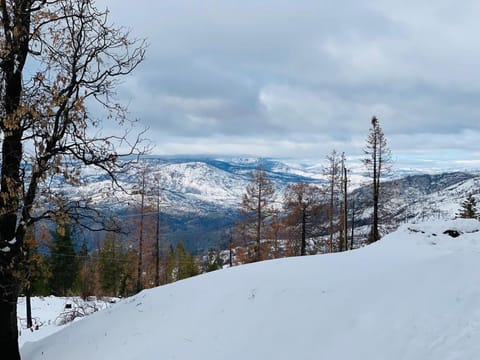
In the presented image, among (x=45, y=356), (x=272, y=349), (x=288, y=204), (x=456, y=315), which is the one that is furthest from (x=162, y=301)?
(x=288, y=204)

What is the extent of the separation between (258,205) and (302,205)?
13.4 ft

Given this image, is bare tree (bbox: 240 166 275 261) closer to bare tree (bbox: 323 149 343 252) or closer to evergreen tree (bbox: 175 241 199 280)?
bare tree (bbox: 323 149 343 252)

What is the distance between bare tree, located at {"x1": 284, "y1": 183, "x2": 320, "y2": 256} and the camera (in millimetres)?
34250

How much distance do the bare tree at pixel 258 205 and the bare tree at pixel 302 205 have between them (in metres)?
2.01

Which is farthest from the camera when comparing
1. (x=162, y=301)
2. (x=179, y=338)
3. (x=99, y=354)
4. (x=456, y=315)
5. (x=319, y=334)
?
(x=162, y=301)

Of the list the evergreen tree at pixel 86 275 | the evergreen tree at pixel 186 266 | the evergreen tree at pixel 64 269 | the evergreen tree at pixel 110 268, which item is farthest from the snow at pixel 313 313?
the evergreen tree at pixel 86 275

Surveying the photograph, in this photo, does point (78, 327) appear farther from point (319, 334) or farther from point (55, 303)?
point (55, 303)

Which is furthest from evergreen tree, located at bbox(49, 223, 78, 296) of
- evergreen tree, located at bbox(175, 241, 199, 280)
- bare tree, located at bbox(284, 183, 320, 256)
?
bare tree, located at bbox(284, 183, 320, 256)

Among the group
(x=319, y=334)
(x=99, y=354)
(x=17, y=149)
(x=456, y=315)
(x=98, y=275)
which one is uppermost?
(x=17, y=149)

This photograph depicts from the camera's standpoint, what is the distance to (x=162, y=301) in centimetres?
1021

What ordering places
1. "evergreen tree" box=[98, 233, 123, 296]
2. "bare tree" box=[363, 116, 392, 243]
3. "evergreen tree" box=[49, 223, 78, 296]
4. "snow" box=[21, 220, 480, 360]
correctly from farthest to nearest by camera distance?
"evergreen tree" box=[98, 233, 123, 296] → "evergreen tree" box=[49, 223, 78, 296] → "bare tree" box=[363, 116, 392, 243] → "snow" box=[21, 220, 480, 360]

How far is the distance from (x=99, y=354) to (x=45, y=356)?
212cm

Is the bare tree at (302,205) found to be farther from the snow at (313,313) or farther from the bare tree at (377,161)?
the snow at (313,313)

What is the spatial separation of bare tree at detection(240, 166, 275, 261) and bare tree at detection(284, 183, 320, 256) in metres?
2.01
